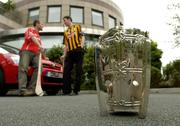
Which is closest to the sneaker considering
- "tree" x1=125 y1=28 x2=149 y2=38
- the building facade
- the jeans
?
the jeans

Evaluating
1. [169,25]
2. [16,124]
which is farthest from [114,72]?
[169,25]

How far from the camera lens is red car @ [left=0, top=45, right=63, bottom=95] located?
28.7 feet

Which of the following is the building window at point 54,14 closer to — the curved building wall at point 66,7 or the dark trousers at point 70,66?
the curved building wall at point 66,7

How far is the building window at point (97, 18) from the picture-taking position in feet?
155

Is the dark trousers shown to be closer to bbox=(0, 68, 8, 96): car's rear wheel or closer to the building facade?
bbox=(0, 68, 8, 96): car's rear wheel

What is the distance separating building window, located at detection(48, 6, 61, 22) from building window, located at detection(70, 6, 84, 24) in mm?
1481

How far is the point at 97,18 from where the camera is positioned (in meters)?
48.0

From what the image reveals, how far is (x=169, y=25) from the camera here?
2634cm

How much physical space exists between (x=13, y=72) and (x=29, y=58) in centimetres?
53

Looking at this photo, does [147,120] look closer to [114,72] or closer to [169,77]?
[114,72]

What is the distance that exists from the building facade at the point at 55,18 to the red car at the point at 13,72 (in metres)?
32.1

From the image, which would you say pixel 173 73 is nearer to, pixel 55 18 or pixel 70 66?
pixel 70 66

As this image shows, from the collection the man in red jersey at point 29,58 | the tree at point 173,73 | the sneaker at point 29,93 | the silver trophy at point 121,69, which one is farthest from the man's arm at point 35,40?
the tree at point 173,73

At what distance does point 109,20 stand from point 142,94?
4695 centimetres
